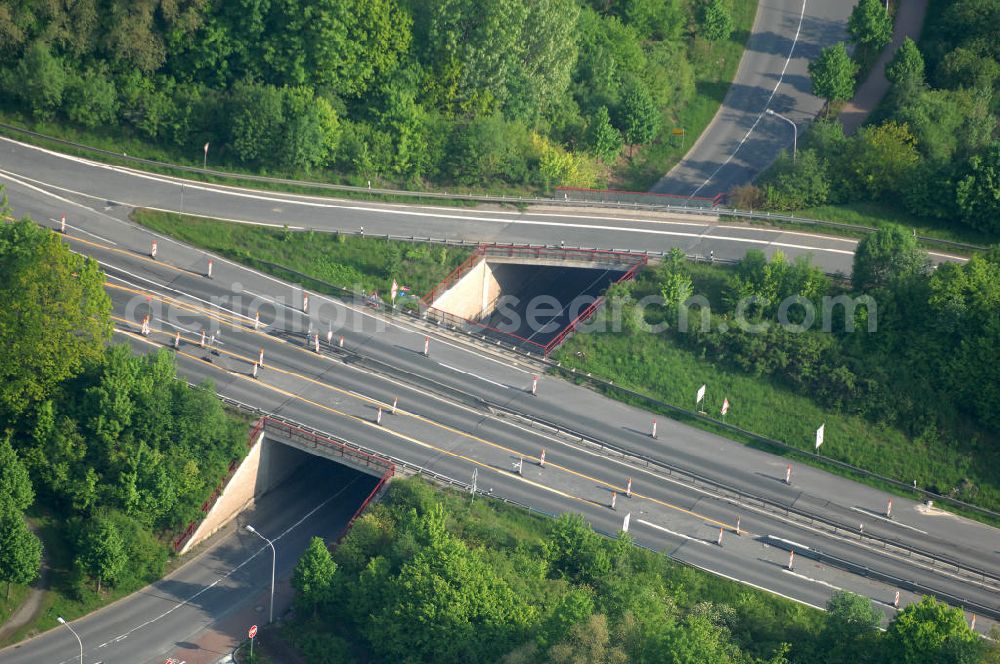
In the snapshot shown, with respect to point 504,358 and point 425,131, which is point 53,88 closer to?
point 425,131

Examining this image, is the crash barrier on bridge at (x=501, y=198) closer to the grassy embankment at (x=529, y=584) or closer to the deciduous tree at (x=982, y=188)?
the deciduous tree at (x=982, y=188)

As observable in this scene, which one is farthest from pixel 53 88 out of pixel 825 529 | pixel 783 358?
pixel 825 529

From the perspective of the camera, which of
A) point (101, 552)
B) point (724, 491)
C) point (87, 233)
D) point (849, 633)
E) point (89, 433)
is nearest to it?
point (849, 633)

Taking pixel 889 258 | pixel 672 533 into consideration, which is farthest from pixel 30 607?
pixel 889 258

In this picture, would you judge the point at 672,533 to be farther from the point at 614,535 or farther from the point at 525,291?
the point at 525,291

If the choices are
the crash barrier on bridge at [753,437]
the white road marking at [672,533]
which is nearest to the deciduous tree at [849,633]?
the white road marking at [672,533]

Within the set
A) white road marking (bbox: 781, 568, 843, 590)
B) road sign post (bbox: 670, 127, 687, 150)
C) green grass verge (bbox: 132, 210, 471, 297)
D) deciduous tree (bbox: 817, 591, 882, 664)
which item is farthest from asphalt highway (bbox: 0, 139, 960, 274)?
deciduous tree (bbox: 817, 591, 882, 664)

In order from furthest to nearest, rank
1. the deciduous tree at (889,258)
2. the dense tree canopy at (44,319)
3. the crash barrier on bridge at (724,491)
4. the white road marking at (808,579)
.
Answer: the deciduous tree at (889,258)
the crash barrier on bridge at (724,491)
the dense tree canopy at (44,319)
the white road marking at (808,579)
